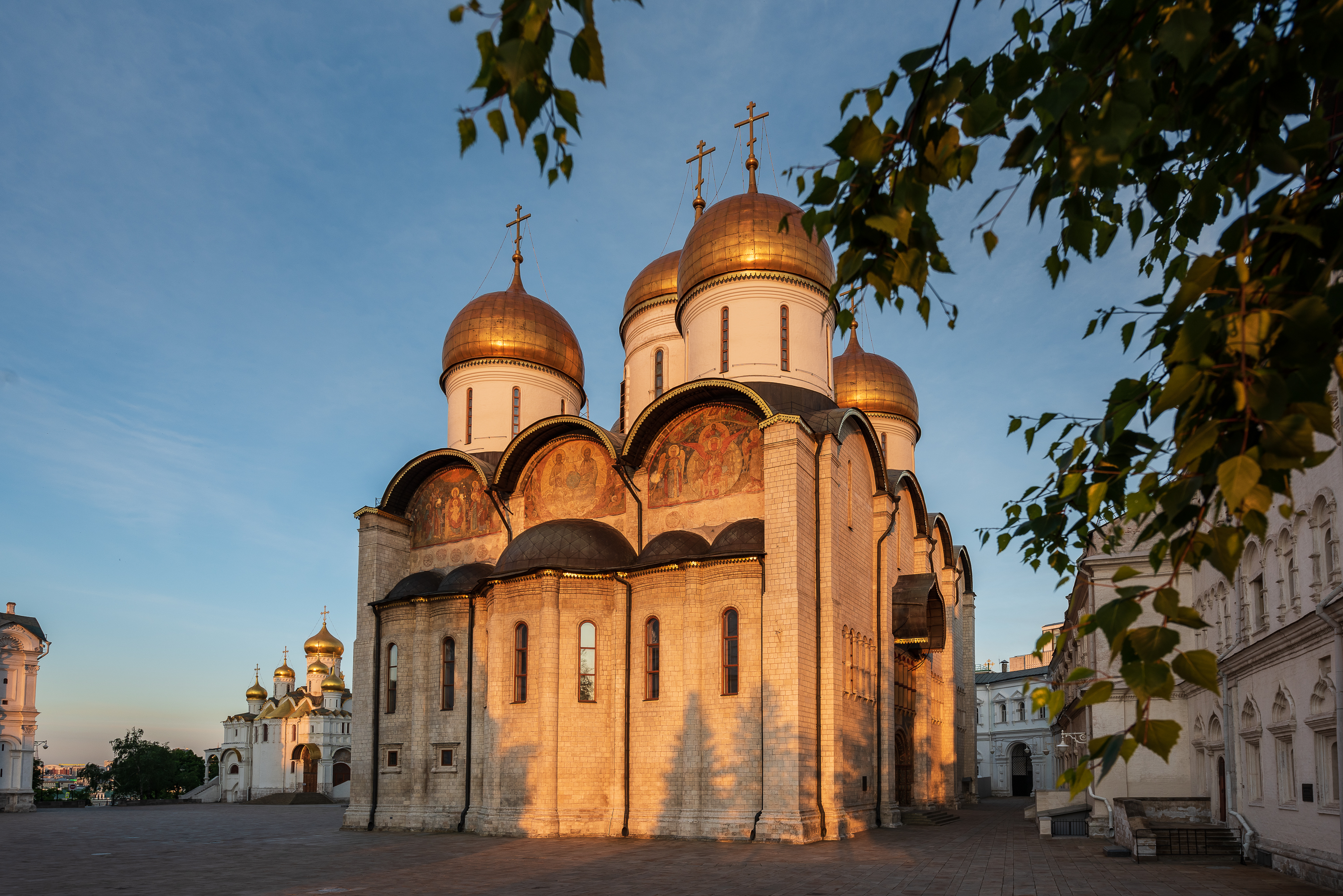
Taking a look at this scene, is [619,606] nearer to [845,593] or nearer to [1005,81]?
[845,593]

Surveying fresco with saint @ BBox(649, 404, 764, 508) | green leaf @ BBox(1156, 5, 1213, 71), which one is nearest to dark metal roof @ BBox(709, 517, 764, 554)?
fresco with saint @ BBox(649, 404, 764, 508)

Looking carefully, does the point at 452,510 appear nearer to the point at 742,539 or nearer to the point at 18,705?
the point at 742,539

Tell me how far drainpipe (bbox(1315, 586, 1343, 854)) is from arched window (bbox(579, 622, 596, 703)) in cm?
1123

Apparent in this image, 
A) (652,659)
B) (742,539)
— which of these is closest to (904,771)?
(652,659)

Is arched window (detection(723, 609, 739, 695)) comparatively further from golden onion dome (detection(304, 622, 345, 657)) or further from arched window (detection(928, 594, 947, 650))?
golden onion dome (detection(304, 622, 345, 657))

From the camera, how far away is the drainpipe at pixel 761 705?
15836 millimetres

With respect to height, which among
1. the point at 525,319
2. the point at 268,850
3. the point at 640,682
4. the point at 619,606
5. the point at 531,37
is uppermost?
the point at 525,319

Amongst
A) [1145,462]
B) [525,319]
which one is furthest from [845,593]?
[1145,462]

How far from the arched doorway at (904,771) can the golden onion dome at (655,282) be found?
11.6 metres

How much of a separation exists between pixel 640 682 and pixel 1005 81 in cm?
1554

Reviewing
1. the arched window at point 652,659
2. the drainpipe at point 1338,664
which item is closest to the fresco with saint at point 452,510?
the arched window at point 652,659

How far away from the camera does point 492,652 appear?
1836 cm

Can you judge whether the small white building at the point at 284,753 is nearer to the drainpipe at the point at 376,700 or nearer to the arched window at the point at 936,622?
the drainpipe at the point at 376,700

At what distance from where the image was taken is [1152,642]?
2.52 meters
